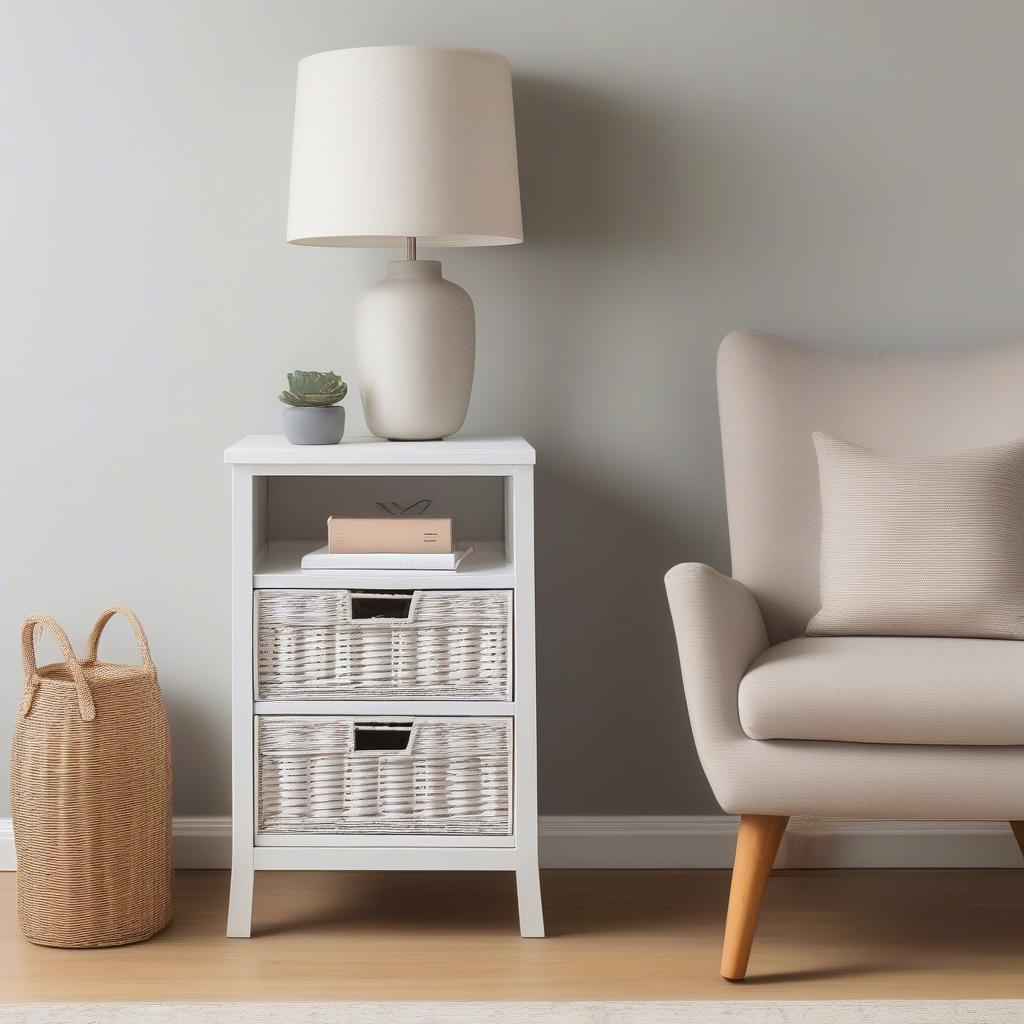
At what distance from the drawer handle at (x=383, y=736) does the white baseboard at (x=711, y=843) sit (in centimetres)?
52

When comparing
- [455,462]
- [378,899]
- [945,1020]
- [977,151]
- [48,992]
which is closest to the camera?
[945,1020]

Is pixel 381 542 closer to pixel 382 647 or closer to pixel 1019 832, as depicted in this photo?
pixel 382 647

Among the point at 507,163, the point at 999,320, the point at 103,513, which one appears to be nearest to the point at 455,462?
the point at 507,163

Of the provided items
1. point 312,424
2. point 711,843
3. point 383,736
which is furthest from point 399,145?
point 711,843

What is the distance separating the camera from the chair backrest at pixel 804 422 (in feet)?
7.57

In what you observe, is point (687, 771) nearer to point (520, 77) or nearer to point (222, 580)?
point (222, 580)

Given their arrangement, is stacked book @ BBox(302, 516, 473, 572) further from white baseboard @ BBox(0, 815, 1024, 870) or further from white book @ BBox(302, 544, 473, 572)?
white baseboard @ BBox(0, 815, 1024, 870)

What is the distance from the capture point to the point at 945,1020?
170 cm

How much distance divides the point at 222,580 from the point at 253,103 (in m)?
0.95

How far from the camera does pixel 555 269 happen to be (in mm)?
2492

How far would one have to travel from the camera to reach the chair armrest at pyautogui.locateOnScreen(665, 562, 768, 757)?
1917 millimetres

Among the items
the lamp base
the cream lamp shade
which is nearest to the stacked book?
the lamp base

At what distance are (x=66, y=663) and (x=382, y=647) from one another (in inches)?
21.4

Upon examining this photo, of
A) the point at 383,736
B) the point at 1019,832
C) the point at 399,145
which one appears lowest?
the point at 1019,832
